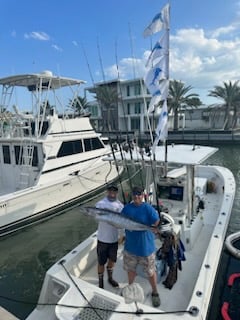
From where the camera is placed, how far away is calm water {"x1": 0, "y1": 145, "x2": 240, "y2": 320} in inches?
185

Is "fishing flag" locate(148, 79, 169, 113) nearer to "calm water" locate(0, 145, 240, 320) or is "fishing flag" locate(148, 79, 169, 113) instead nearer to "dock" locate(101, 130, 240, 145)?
"calm water" locate(0, 145, 240, 320)

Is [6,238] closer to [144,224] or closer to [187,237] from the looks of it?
[187,237]

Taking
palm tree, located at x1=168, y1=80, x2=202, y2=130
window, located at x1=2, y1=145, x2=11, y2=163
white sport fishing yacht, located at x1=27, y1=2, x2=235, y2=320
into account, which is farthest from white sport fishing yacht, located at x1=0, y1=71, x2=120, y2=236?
palm tree, located at x1=168, y1=80, x2=202, y2=130

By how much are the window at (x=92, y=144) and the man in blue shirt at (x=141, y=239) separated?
8.02 m

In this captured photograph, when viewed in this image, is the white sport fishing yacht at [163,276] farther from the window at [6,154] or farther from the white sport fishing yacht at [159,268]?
the window at [6,154]

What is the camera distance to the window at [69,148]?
383 inches

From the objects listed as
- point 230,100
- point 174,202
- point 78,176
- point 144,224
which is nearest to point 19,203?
point 78,176

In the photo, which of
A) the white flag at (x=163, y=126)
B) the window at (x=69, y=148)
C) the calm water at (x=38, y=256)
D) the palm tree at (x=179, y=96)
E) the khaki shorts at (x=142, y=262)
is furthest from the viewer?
the palm tree at (x=179, y=96)

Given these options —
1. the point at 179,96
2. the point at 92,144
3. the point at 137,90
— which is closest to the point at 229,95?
the point at 179,96

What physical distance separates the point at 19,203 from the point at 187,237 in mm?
5249

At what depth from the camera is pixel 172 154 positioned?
5668mm

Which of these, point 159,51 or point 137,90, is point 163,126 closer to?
point 159,51

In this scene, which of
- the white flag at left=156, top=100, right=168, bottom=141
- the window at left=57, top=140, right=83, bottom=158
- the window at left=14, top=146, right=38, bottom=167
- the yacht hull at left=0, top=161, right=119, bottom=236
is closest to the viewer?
the white flag at left=156, top=100, right=168, bottom=141

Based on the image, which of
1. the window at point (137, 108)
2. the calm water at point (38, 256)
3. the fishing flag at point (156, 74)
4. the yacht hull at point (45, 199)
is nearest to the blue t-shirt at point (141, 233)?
the calm water at point (38, 256)
